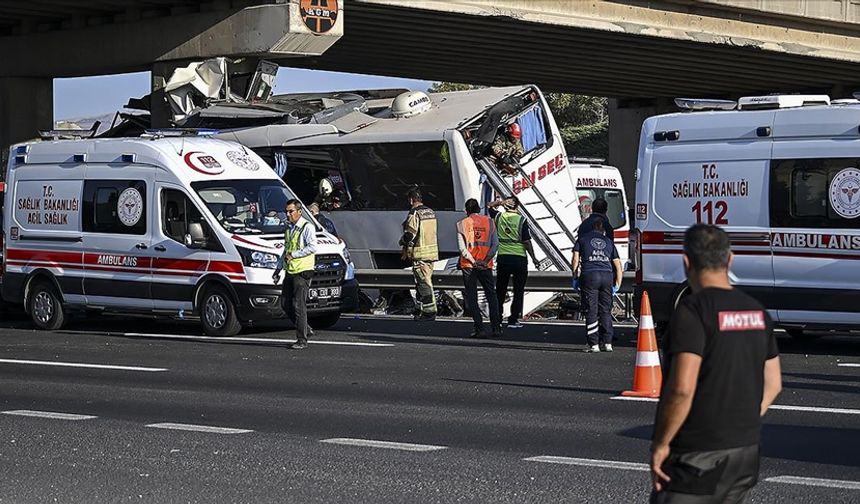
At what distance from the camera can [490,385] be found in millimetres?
13109

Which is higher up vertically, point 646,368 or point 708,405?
point 708,405

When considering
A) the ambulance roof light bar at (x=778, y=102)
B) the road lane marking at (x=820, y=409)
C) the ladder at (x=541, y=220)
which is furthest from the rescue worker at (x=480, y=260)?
the road lane marking at (x=820, y=409)

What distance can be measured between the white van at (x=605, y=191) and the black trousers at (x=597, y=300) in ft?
39.6

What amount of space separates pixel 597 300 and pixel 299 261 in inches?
132

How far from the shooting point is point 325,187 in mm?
24172

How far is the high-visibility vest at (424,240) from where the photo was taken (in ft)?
67.4

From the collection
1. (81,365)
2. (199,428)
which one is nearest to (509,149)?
(81,365)

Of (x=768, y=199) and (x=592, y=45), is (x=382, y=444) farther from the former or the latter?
(x=592, y=45)

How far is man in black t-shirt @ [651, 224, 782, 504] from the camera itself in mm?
4922

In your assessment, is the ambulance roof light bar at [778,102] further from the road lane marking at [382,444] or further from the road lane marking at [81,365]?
the road lane marking at [382,444]

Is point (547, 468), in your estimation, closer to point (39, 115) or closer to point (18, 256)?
point (18, 256)

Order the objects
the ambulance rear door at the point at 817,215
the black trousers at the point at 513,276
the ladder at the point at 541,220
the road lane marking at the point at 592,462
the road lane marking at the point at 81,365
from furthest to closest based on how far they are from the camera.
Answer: the ladder at the point at 541,220 → the black trousers at the point at 513,276 → the road lane marking at the point at 81,365 → the ambulance rear door at the point at 817,215 → the road lane marking at the point at 592,462

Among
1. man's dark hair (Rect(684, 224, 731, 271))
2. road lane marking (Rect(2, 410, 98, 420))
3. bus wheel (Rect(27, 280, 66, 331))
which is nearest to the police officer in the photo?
road lane marking (Rect(2, 410, 98, 420))

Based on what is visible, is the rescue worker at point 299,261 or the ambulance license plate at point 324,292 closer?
the rescue worker at point 299,261
